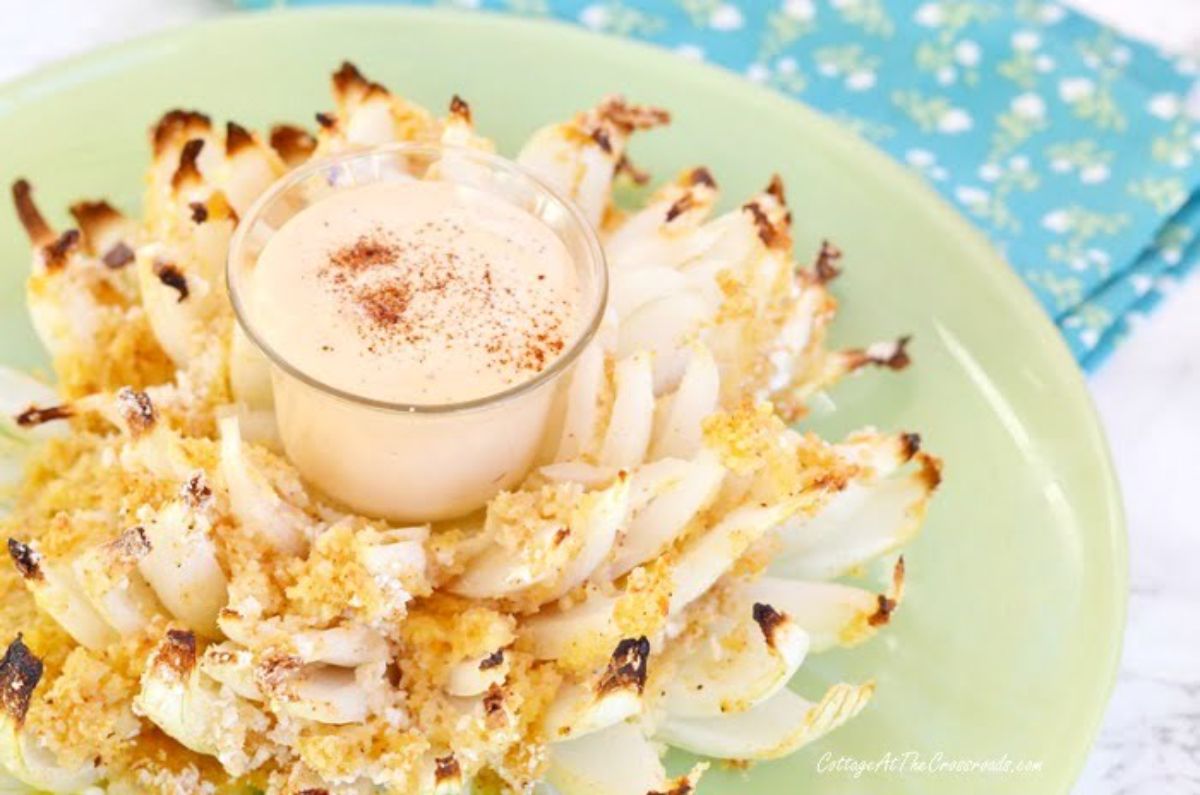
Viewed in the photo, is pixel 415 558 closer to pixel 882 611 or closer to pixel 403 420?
pixel 403 420

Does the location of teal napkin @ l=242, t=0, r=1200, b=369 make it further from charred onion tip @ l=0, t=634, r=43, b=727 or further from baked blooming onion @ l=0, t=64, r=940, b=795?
charred onion tip @ l=0, t=634, r=43, b=727

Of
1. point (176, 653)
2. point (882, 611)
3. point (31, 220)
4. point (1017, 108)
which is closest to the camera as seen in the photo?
point (176, 653)

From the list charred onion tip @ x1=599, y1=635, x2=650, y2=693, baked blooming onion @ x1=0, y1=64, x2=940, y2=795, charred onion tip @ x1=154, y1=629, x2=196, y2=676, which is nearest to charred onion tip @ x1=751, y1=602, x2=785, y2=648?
baked blooming onion @ x1=0, y1=64, x2=940, y2=795

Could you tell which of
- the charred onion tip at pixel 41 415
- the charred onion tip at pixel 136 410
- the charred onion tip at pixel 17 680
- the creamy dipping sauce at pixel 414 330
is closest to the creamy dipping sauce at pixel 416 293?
the creamy dipping sauce at pixel 414 330

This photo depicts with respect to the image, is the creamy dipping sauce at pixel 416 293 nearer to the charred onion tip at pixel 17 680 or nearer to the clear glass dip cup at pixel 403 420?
the clear glass dip cup at pixel 403 420

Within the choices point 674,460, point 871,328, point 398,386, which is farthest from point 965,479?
point 398,386

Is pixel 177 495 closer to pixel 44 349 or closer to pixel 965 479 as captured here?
pixel 44 349

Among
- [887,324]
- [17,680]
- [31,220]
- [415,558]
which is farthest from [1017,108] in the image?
[17,680]
